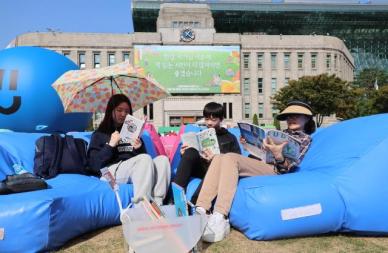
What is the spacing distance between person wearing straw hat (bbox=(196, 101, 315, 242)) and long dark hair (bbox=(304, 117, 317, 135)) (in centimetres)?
2

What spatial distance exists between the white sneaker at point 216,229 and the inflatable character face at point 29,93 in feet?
12.5

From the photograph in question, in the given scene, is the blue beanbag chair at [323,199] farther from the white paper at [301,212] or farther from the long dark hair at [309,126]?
the long dark hair at [309,126]

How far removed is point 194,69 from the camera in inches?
1670

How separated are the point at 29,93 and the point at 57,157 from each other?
221 cm

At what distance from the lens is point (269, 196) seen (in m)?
2.96

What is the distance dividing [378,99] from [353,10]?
3334 cm

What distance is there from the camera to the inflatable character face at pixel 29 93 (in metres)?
5.61

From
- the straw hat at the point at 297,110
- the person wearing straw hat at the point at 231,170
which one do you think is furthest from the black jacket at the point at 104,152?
the straw hat at the point at 297,110

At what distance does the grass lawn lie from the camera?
9.17 ft

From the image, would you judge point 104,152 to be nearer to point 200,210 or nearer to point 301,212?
point 200,210

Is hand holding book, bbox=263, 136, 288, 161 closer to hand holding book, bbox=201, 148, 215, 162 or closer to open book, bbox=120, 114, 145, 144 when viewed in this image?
hand holding book, bbox=201, 148, 215, 162

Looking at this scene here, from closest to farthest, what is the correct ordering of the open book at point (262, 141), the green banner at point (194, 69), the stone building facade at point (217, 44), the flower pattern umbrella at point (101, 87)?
the open book at point (262, 141) < the flower pattern umbrella at point (101, 87) < the green banner at point (194, 69) < the stone building facade at point (217, 44)

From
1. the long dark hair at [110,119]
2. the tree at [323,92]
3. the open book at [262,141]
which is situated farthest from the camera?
the tree at [323,92]

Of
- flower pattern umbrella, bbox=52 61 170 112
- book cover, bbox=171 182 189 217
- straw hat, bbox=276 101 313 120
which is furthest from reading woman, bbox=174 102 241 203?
flower pattern umbrella, bbox=52 61 170 112
